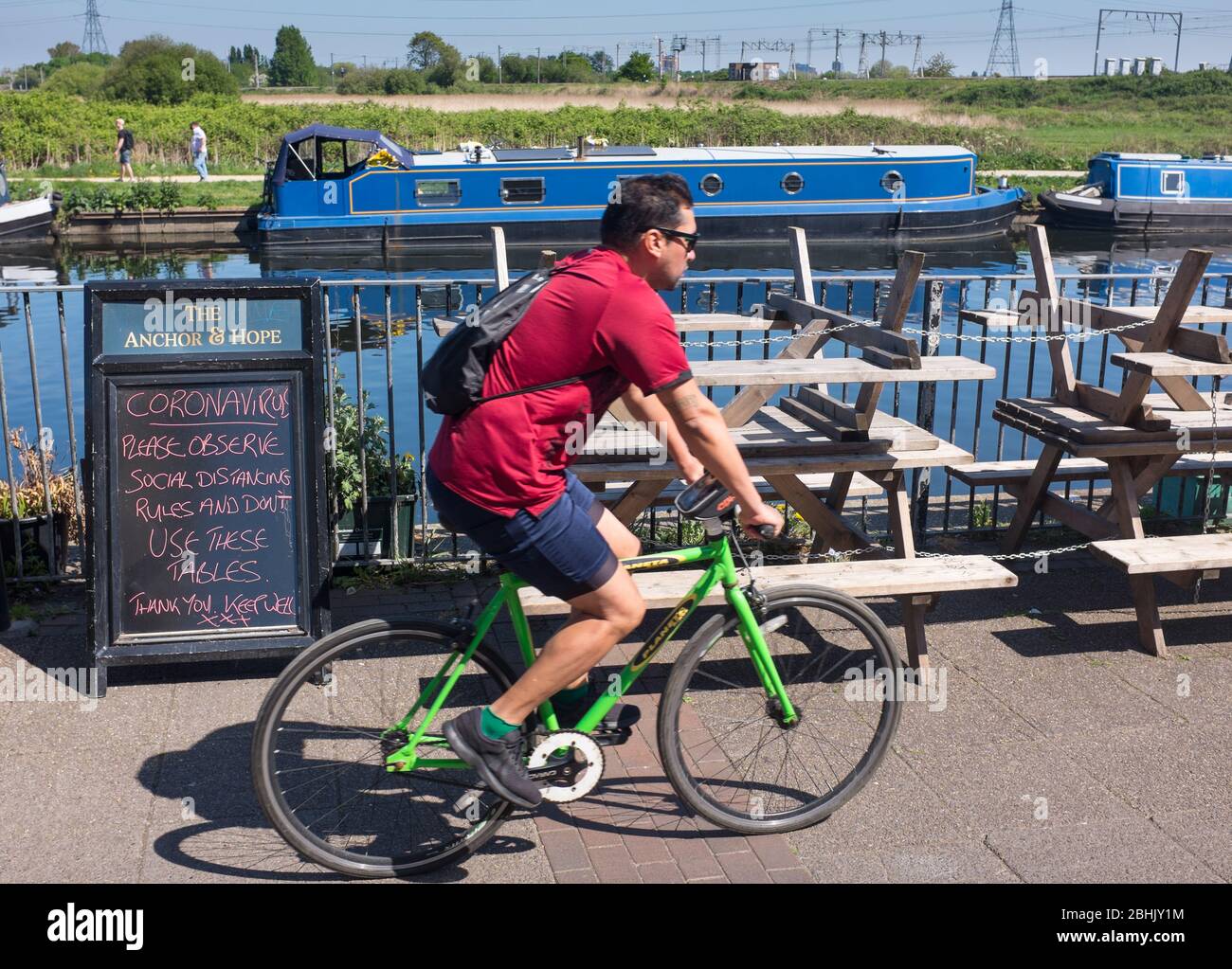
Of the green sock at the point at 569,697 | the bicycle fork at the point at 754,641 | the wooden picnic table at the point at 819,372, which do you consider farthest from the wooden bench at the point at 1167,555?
the green sock at the point at 569,697

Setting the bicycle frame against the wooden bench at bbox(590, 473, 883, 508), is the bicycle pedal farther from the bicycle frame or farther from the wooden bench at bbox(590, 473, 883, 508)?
the wooden bench at bbox(590, 473, 883, 508)

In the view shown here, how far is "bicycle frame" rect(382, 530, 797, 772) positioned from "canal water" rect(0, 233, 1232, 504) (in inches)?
98.8

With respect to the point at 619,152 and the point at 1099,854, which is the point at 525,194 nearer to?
the point at 619,152

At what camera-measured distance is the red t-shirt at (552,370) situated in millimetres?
3717

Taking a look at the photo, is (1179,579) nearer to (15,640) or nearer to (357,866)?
(357,866)

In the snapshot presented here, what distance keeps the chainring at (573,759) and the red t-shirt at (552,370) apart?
29.5 inches

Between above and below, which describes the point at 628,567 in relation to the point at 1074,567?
above

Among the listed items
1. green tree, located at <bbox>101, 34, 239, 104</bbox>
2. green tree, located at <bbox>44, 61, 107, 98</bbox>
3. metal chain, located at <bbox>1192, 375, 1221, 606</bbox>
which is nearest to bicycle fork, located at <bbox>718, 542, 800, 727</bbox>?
metal chain, located at <bbox>1192, 375, 1221, 606</bbox>

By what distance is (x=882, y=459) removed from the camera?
5.87 meters

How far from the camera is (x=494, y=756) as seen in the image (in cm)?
400

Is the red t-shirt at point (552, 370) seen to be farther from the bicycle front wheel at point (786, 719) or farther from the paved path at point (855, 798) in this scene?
the paved path at point (855, 798)

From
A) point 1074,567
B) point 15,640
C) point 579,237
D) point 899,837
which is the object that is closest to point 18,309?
point 579,237

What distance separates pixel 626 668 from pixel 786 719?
57 cm
